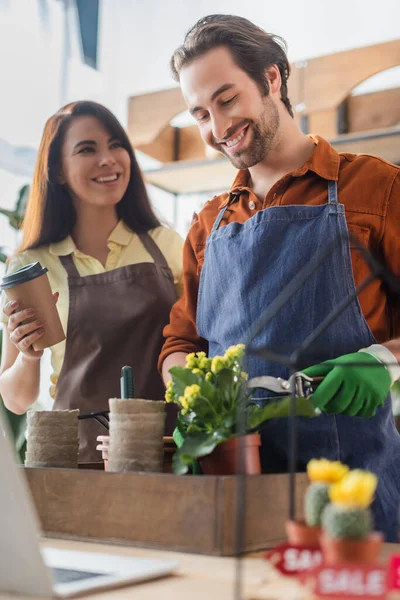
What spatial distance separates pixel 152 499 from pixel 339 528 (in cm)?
43

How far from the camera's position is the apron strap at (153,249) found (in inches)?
78.0

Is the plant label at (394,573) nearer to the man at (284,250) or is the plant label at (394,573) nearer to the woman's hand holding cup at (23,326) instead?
the man at (284,250)

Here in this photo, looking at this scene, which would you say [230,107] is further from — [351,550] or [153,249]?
[351,550]

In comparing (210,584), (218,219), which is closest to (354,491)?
(210,584)

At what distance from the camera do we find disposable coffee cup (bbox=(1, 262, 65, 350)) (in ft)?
4.59

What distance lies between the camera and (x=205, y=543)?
2.84 feet

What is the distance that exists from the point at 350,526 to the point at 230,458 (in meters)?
0.46

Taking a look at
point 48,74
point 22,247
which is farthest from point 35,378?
point 48,74

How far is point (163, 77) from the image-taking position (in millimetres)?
3639

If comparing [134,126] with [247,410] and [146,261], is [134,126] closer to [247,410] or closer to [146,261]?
[146,261]

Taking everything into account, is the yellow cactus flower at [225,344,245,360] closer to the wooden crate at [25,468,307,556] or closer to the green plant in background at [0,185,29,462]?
the wooden crate at [25,468,307,556]

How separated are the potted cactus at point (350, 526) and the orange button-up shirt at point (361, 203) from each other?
87 centimetres

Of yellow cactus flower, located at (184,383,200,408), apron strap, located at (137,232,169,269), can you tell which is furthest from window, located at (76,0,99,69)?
yellow cactus flower, located at (184,383,200,408)

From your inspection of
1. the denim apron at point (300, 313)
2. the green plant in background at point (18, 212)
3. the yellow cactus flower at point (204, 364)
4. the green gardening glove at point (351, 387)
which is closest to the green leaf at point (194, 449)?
the yellow cactus flower at point (204, 364)
